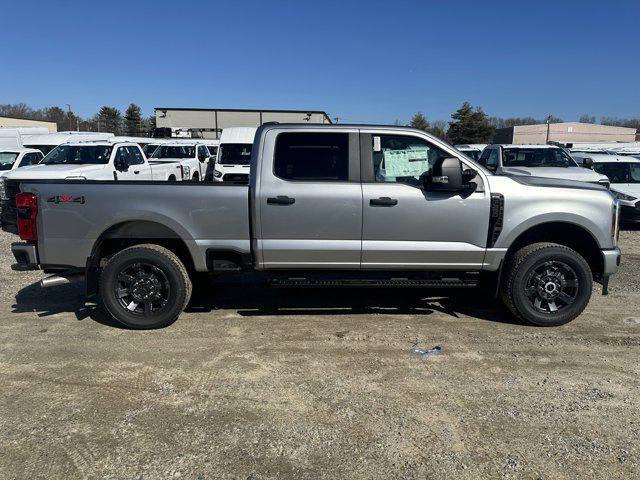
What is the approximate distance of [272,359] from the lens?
4227mm

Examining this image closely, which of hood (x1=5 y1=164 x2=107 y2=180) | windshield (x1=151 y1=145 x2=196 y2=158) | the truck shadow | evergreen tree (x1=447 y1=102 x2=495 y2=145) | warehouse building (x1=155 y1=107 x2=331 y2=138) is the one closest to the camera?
the truck shadow

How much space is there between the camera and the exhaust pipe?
4695 mm

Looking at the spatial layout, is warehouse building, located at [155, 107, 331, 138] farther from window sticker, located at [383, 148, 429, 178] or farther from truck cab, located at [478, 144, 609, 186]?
window sticker, located at [383, 148, 429, 178]

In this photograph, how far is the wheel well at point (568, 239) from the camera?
4.96m

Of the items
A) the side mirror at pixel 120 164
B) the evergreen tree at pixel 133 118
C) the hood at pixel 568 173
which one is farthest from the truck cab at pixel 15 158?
the evergreen tree at pixel 133 118

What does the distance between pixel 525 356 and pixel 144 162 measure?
1203 centimetres

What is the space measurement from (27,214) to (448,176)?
403 cm

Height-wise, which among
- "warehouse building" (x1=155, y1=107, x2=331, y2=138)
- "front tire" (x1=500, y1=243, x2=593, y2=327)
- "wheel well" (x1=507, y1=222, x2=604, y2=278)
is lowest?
"front tire" (x1=500, y1=243, x2=593, y2=327)

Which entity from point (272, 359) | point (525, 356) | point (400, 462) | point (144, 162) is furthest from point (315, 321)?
point (144, 162)

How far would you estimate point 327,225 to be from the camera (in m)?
4.72

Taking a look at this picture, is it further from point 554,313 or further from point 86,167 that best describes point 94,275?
point 86,167

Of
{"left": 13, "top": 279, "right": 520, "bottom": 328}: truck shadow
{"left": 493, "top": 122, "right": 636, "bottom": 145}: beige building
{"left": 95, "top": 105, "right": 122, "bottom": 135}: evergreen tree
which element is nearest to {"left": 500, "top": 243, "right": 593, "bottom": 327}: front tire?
{"left": 13, "top": 279, "right": 520, "bottom": 328}: truck shadow

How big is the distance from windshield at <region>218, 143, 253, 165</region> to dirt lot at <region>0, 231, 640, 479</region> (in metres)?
9.15

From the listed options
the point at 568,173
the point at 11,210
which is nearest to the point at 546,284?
the point at 11,210
